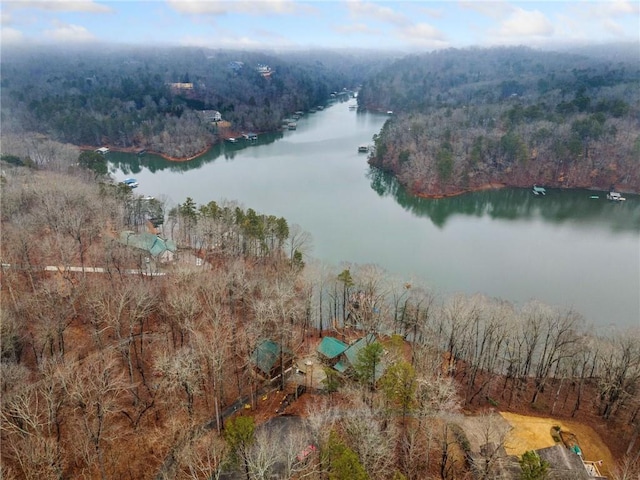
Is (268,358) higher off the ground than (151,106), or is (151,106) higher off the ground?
(151,106)

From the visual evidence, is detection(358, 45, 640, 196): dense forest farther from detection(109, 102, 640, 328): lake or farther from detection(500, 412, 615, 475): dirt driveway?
detection(500, 412, 615, 475): dirt driveway

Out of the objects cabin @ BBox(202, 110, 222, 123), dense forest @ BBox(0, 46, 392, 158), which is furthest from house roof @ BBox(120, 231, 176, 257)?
cabin @ BBox(202, 110, 222, 123)

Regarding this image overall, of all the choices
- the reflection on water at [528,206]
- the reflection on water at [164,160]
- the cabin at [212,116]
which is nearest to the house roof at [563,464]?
the reflection on water at [528,206]

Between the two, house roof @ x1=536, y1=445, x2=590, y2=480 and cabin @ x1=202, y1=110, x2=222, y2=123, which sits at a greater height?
cabin @ x1=202, y1=110, x2=222, y2=123

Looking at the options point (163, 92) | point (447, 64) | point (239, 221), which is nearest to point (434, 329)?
point (239, 221)

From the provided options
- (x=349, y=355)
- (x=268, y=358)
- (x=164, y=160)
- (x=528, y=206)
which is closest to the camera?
(x=268, y=358)

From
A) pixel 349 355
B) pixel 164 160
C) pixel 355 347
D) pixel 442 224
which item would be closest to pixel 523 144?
pixel 442 224

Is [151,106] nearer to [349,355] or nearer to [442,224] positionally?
[442,224]
